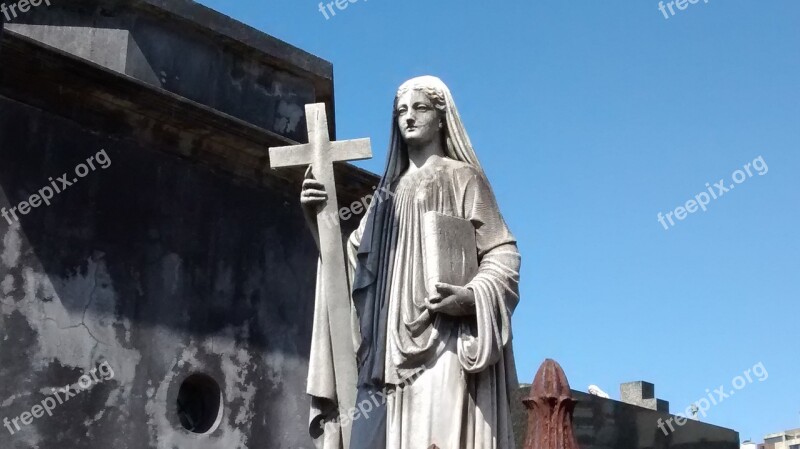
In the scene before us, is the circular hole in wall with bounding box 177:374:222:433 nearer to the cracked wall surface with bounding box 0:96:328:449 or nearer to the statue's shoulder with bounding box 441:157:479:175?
the cracked wall surface with bounding box 0:96:328:449

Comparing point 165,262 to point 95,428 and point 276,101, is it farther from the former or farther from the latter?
point 276,101

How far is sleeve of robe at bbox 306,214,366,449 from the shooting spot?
559 centimetres

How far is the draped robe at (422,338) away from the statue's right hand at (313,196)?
0.28 meters

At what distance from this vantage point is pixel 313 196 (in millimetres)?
5859

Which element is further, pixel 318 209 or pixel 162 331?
pixel 162 331

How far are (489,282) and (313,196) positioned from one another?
101 centimetres

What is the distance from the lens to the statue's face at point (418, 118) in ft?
19.5

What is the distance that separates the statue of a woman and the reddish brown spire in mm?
159

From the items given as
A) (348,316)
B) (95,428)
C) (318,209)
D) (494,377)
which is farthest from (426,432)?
(95,428)

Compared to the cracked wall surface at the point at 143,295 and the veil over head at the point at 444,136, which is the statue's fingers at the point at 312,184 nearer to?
the veil over head at the point at 444,136

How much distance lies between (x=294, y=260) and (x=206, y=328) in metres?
1.44

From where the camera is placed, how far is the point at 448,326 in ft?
17.9

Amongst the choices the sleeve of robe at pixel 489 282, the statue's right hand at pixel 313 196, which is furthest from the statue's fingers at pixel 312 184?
the sleeve of robe at pixel 489 282

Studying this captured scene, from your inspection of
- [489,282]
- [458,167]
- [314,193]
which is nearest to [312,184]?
[314,193]
